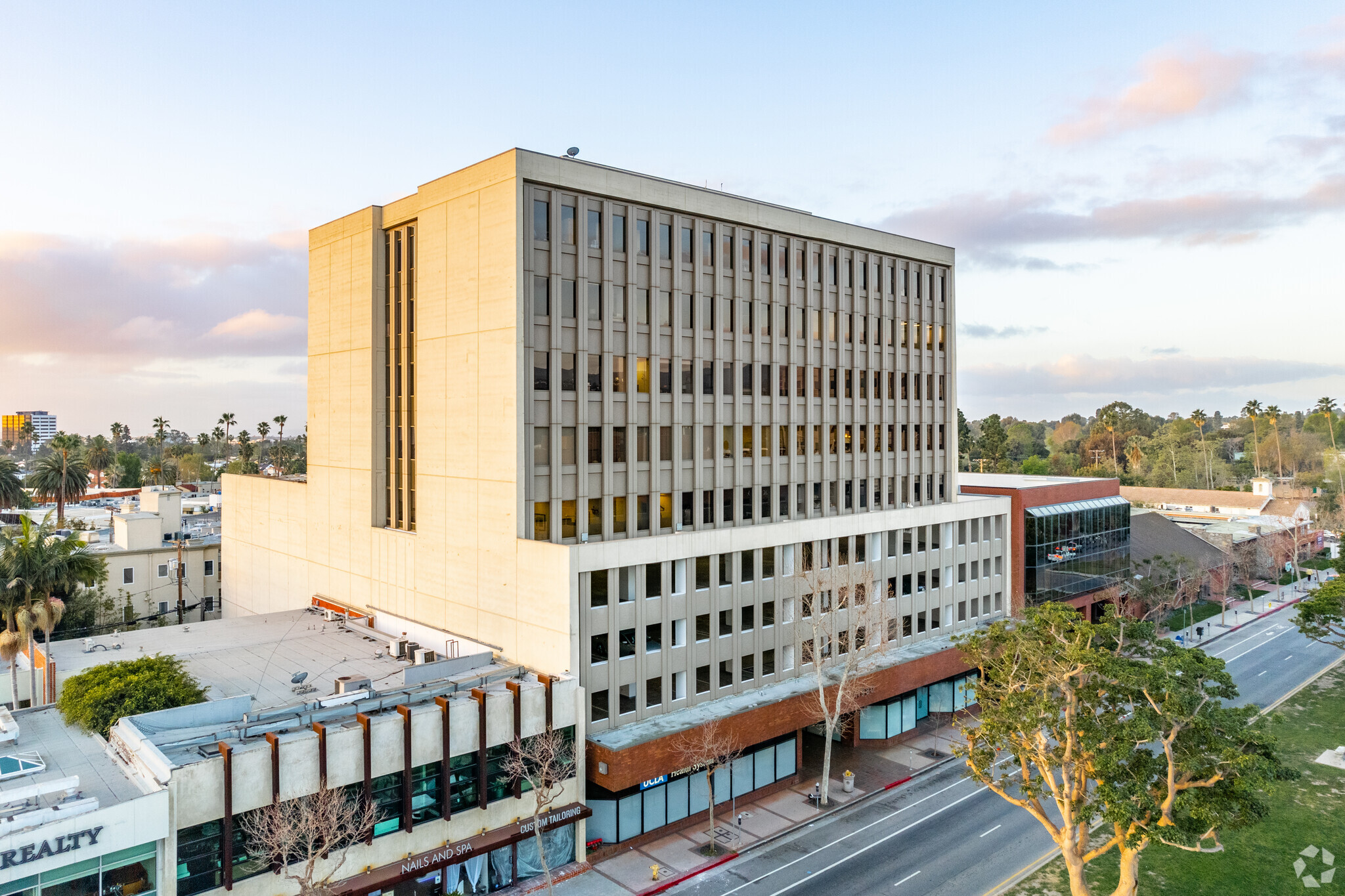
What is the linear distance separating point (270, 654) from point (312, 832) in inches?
783

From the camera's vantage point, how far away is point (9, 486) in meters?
86.3

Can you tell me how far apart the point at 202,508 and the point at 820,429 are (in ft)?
267

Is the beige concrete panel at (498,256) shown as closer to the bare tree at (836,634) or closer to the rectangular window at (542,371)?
the rectangular window at (542,371)

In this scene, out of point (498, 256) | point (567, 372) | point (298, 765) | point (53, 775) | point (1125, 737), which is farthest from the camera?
point (567, 372)

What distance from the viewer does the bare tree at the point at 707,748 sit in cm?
3950

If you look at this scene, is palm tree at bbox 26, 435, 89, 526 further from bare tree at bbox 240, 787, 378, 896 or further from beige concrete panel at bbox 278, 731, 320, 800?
bare tree at bbox 240, 787, 378, 896

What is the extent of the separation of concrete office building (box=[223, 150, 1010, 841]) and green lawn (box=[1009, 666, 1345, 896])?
1549cm

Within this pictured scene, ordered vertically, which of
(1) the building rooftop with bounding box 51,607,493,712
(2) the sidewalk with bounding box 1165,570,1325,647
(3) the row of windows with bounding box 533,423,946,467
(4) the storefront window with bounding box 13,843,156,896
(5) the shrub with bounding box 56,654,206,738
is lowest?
(2) the sidewalk with bounding box 1165,570,1325,647

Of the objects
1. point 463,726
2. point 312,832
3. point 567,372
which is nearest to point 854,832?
point 463,726

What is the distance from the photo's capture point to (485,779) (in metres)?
35.3

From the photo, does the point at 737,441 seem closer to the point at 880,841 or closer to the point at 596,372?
the point at 596,372

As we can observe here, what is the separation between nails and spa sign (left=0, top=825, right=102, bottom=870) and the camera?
23953mm

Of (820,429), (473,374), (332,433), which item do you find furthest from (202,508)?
(820,429)

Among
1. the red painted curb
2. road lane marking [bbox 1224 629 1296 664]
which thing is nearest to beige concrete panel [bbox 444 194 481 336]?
the red painted curb
